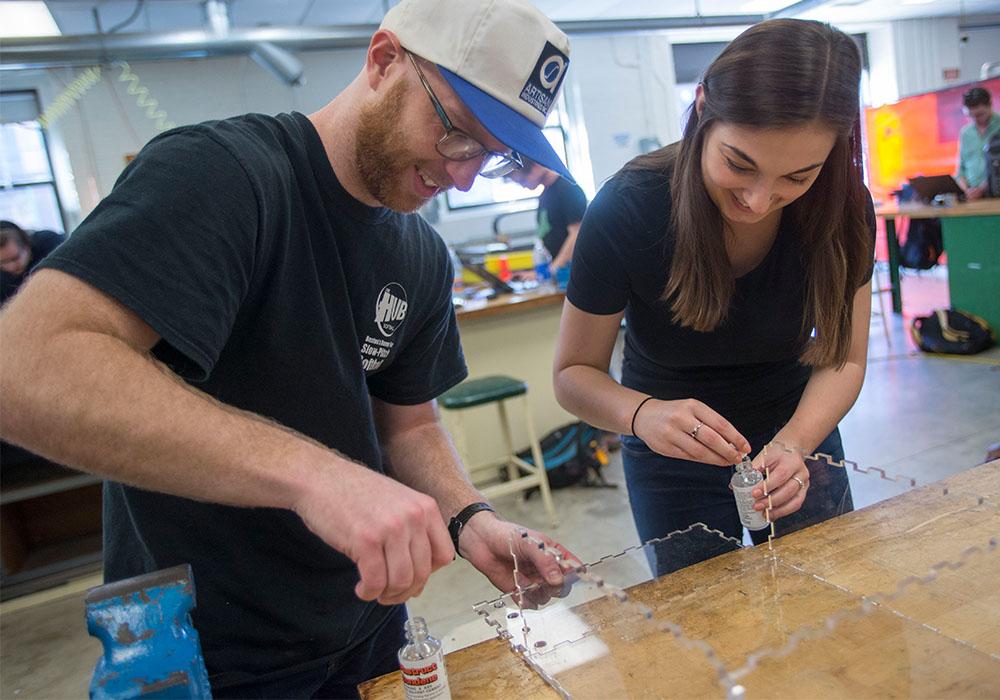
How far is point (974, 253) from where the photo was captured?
480 cm

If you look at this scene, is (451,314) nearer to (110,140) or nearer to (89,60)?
(89,60)

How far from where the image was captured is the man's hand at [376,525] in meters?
0.66

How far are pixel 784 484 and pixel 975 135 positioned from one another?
633 centimetres

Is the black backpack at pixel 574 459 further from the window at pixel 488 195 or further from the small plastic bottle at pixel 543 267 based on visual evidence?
the window at pixel 488 195

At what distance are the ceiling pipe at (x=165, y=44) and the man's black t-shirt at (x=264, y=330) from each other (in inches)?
145

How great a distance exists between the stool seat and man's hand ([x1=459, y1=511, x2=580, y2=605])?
211 cm

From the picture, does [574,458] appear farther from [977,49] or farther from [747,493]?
[977,49]

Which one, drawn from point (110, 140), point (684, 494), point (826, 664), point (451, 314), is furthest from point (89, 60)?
point (826, 664)

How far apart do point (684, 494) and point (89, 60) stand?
4.74 metres

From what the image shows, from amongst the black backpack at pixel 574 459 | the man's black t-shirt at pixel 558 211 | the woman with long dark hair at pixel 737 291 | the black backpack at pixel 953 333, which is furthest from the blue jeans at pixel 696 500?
the black backpack at pixel 953 333

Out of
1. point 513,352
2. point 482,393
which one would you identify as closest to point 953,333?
point 513,352

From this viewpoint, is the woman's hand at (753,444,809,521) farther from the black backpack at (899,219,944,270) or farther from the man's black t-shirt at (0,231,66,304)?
the black backpack at (899,219,944,270)

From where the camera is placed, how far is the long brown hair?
1085 millimetres

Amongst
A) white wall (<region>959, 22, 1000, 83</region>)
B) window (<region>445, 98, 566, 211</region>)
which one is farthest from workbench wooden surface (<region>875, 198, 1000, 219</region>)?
white wall (<region>959, 22, 1000, 83</region>)
